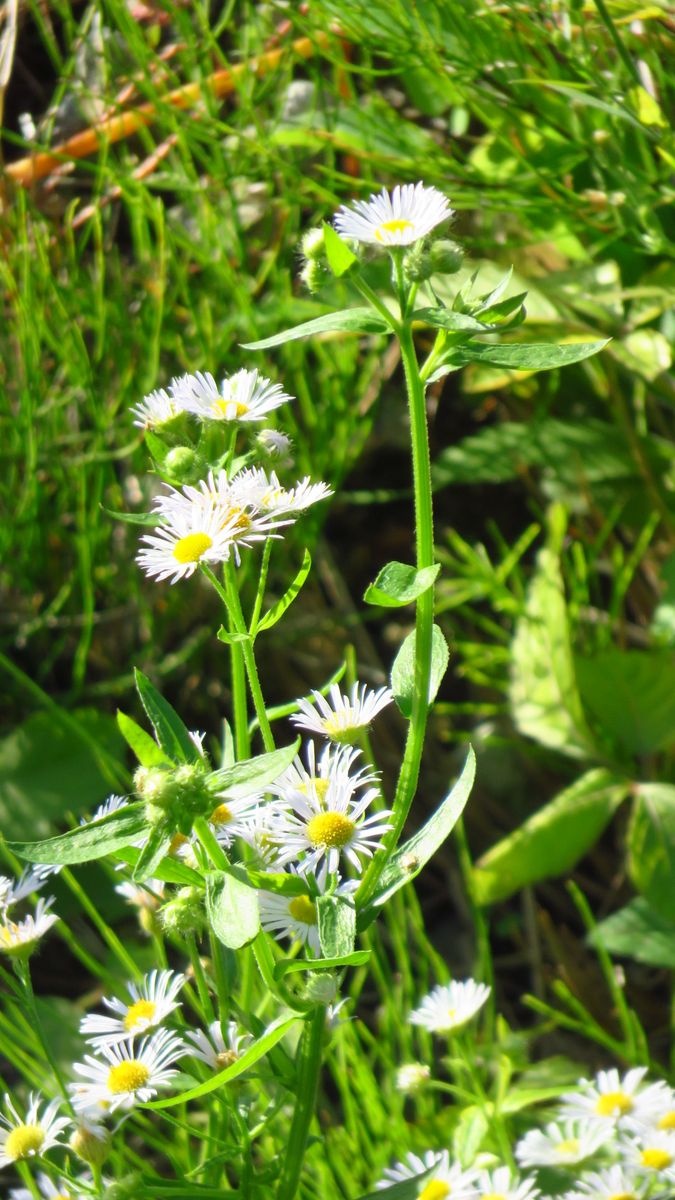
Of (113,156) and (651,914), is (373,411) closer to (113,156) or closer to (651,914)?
(113,156)

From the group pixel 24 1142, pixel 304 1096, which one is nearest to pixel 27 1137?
pixel 24 1142

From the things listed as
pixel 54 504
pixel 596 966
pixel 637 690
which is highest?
pixel 54 504

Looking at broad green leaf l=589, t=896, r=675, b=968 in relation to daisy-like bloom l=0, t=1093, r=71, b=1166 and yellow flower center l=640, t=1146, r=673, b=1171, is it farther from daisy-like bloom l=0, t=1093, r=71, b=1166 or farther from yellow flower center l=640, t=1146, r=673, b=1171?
daisy-like bloom l=0, t=1093, r=71, b=1166

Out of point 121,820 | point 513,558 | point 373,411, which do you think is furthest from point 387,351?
point 121,820

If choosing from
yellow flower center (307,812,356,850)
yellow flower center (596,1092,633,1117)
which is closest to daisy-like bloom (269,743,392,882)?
yellow flower center (307,812,356,850)

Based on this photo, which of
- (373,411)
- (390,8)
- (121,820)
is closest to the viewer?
(121,820)

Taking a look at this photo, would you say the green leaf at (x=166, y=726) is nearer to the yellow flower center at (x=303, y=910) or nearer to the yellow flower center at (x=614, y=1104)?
the yellow flower center at (x=303, y=910)

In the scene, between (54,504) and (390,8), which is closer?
(390,8)
